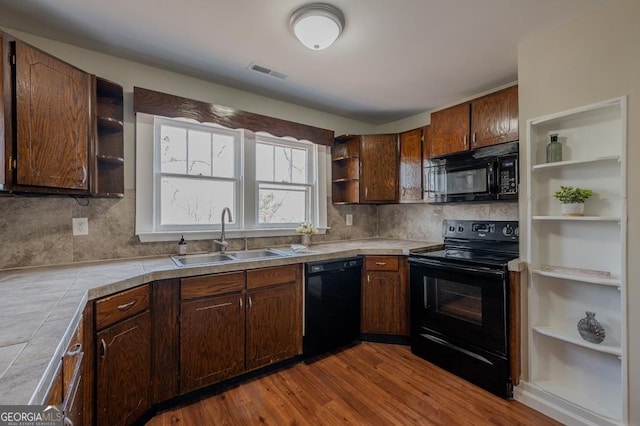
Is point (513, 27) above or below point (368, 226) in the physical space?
above

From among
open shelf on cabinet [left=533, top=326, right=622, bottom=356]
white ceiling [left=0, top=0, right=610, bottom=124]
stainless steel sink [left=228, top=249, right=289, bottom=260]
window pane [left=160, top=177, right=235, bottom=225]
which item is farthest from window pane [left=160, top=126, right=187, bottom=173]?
open shelf on cabinet [left=533, top=326, right=622, bottom=356]

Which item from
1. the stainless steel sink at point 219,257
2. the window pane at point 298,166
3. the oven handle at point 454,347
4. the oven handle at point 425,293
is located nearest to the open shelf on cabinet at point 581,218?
the oven handle at point 425,293

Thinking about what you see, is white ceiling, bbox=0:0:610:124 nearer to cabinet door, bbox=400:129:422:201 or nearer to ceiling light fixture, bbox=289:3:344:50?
ceiling light fixture, bbox=289:3:344:50

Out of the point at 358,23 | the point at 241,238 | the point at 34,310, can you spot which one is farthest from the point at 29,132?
the point at 358,23

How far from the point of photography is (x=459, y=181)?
2588 mm

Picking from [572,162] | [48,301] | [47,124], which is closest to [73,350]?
[48,301]

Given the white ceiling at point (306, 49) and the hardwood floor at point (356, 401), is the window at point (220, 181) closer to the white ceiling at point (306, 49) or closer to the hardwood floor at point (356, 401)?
the white ceiling at point (306, 49)

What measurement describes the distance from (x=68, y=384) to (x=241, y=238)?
187cm

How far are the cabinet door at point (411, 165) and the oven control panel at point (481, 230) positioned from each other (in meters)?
0.45

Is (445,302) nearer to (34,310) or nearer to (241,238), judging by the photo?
(241,238)

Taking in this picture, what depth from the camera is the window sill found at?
2.29 meters

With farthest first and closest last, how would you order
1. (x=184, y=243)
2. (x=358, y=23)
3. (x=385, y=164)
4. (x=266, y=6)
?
(x=385, y=164) < (x=184, y=243) < (x=358, y=23) < (x=266, y=6)

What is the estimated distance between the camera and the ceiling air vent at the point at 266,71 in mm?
2305

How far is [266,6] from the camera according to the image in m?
1.63
